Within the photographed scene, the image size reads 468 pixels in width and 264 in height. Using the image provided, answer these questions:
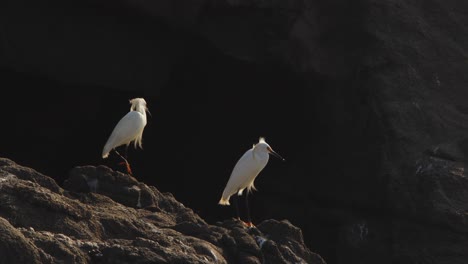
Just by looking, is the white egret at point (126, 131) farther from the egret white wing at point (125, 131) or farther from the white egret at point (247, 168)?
the white egret at point (247, 168)

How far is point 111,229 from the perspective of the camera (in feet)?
30.9

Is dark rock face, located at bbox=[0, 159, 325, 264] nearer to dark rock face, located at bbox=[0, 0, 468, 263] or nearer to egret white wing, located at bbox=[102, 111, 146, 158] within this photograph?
egret white wing, located at bbox=[102, 111, 146, 158]

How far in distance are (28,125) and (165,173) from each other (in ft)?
7.56

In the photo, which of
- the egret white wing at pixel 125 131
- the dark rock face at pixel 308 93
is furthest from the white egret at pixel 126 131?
the dark rock face at pixel 308 93

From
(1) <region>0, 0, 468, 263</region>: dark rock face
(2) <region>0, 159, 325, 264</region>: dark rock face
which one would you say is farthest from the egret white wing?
(1) <region>0, 0, 468, 263</region>: dark rock face

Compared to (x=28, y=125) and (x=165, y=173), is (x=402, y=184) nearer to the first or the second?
(x=165, y=173)

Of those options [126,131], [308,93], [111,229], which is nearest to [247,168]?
[126,131]

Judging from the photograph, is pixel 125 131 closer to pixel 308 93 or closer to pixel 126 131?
pixel 126 131

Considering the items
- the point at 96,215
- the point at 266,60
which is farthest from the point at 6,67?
the point at 96,215

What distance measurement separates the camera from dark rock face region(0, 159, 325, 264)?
867 cm

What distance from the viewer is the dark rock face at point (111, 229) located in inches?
341

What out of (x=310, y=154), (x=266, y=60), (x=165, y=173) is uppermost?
(x=266, y=60)

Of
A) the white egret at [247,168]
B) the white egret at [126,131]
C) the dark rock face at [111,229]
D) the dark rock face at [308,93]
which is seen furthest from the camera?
the dark rock face at [308,93]

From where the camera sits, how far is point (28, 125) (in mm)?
18406
